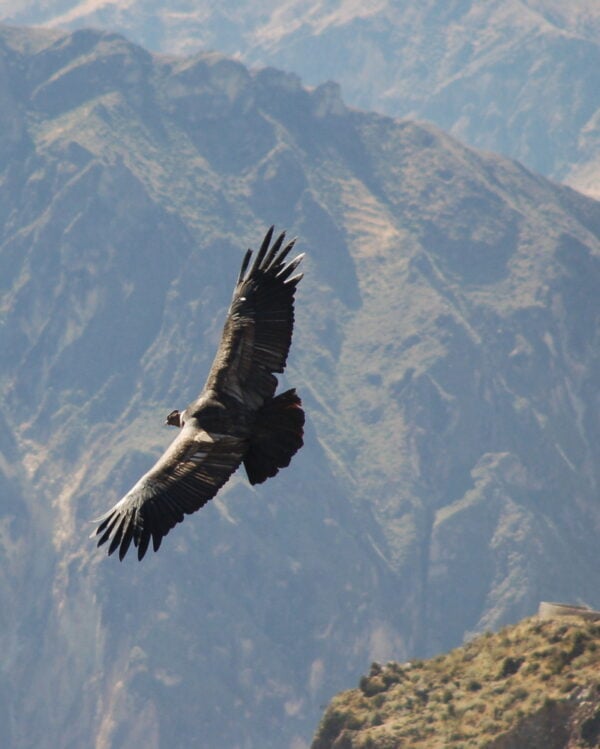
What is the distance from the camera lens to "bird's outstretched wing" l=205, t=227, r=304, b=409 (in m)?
55.7

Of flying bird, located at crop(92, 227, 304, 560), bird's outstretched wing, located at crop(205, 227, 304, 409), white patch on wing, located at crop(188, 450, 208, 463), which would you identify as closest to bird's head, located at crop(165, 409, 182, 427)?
flying bird, located at crop(92, 227, 304, 560)

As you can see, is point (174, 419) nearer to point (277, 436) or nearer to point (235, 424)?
point (235, 424)

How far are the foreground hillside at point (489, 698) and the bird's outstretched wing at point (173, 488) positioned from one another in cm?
6591

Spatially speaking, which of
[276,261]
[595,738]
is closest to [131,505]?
[276,261]

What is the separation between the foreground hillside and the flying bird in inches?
2509

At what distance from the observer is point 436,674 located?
13825cm

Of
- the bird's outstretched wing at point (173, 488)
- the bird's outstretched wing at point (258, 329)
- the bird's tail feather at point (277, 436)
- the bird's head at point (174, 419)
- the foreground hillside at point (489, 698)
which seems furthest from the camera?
the foreground hillside at point (489, 698)

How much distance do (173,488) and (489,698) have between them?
78.7m

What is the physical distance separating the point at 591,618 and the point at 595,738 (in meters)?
15.2

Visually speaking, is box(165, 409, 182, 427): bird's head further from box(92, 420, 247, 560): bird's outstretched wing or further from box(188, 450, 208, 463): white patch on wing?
box(188, 450, 208, 463): white patch on wing

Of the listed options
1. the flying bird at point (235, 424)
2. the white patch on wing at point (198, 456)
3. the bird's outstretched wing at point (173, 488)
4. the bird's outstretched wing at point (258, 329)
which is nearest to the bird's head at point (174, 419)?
the flying bird at point (235, 424)

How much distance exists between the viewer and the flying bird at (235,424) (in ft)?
174

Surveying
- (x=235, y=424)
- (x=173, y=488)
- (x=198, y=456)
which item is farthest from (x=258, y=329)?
(x=173, y=488)

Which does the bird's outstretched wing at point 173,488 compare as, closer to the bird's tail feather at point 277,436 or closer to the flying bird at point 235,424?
the flying bird at point 235,424
